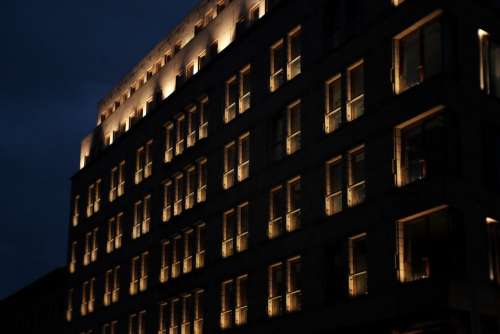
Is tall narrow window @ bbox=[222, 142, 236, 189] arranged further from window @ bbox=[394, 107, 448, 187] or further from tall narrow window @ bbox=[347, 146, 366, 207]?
window @ bbox=[394, 107, 448, 187]

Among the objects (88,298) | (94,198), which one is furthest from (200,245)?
(94,198)

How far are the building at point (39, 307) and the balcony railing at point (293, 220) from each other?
28.7 meters

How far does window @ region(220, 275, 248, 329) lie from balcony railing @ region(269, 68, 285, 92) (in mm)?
8016

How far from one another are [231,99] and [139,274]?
1197 cm

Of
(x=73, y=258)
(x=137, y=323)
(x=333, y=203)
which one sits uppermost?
(x=73, y=258)

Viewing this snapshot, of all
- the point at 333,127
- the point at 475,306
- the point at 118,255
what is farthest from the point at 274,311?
the point at 118,255

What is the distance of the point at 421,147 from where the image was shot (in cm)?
3055

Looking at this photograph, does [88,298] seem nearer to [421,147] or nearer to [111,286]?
[111,286]

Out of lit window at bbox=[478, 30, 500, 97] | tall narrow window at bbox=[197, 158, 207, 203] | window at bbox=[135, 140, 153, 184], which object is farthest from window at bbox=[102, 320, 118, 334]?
lit window at bbox=[478, 30, 500, 97]

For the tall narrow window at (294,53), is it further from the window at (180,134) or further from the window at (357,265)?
the window at (180,134)

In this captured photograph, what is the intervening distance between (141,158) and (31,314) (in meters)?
25.7

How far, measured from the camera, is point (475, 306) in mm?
28781

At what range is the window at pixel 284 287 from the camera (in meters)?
36.2

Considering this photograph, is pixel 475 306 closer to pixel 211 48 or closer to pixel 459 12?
pixel 459 12
